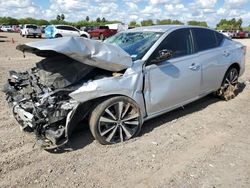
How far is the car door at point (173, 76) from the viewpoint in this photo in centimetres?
489

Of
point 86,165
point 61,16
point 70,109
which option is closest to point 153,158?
point 86,165

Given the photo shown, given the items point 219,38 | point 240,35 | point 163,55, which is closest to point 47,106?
point 163,55

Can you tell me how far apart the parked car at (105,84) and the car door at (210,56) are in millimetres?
206

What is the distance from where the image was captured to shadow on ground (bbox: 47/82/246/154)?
463cm

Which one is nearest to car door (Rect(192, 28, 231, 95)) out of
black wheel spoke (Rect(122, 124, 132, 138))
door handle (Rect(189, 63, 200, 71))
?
door handle (Rect(189, 63, 200, 71))

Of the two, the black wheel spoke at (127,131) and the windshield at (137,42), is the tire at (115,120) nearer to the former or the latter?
the black wheel spoke at (127,131)

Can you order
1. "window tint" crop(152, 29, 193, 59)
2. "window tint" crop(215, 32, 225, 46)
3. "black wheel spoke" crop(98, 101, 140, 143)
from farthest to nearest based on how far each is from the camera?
"window tint" crop(215, 32, 225, 46)
"window tint" crop(152, 29, 193, 59)
"black wheel spoke" crop(98, 101, 140, 143)

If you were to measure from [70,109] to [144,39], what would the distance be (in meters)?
1.93

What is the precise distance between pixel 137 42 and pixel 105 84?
1306 mm

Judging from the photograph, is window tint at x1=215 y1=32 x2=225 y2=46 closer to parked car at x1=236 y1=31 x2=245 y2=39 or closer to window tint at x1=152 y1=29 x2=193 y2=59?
window tint at x1=152 y1=29 x2=193 y2=59

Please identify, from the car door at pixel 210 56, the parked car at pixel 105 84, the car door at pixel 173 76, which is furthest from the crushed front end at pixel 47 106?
the car door at pixel 210 56

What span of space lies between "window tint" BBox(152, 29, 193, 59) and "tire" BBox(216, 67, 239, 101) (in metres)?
1.59

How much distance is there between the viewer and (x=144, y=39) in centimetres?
532

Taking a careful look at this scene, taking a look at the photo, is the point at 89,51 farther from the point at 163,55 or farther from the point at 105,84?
the point at 163,55
